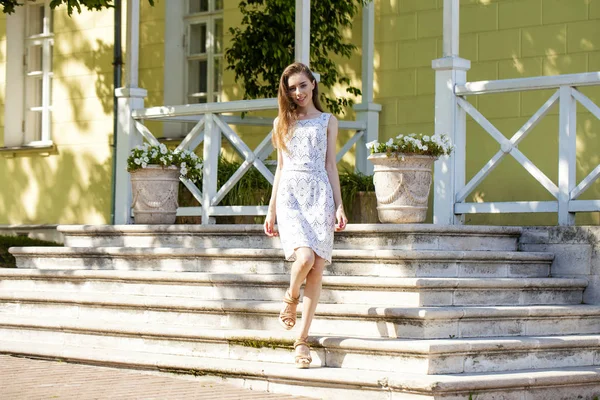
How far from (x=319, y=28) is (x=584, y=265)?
3.72 m

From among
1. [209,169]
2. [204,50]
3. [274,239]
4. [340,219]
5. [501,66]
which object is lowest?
[274,239]

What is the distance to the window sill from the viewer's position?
516 inches

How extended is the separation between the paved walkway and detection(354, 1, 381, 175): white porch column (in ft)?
11.9

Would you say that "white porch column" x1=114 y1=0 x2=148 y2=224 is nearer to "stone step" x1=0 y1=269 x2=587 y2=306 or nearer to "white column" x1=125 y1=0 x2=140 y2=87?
"white column" x1=125 y1=0 x2=140 y2=87

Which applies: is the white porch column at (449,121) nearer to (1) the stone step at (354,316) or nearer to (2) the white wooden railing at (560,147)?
(2) the white wooden railing at (560,147)

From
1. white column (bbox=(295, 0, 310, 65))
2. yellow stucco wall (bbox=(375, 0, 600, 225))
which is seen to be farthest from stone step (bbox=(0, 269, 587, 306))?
white column (bbox=(295, 0, 310, 65))

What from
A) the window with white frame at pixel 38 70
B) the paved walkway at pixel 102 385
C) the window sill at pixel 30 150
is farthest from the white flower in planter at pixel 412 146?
the window with white frame at pixel 38 70

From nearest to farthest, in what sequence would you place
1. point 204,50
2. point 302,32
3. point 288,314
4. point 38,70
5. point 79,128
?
point 288,314, point 302,32, point 204,50, point 79,128, point 38,70

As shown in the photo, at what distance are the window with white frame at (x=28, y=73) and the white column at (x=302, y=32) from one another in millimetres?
5333

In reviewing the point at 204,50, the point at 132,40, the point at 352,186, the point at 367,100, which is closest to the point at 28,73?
the point at 204,50

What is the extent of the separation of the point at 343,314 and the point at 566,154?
1949 mm

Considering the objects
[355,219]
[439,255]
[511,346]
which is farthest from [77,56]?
[511,346]

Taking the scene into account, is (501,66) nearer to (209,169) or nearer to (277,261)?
(209,169)

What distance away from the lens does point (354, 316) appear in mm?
6863
